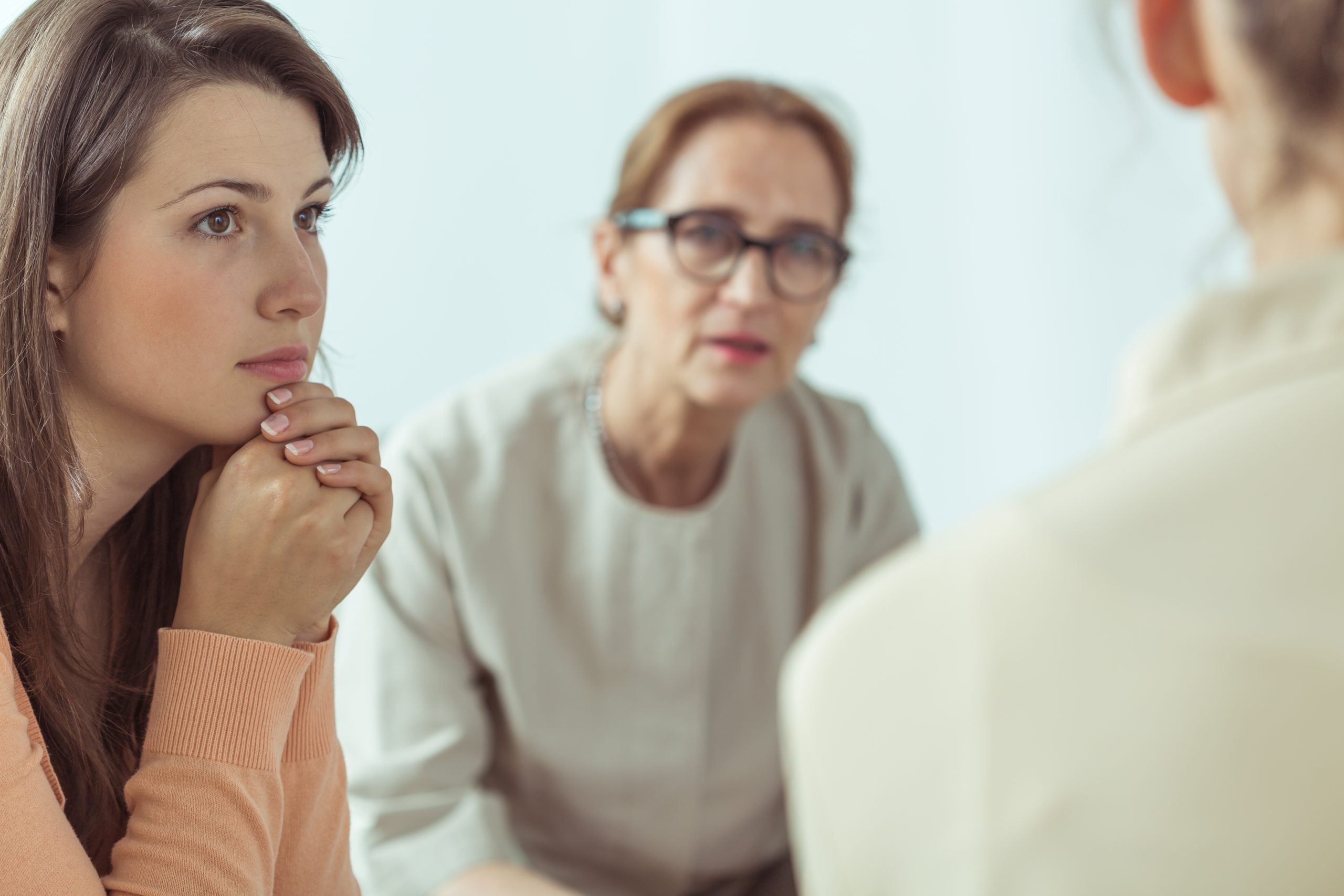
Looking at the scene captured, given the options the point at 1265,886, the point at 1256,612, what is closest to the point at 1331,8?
the point at 1256,612

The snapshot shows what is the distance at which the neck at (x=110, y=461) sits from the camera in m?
0.85

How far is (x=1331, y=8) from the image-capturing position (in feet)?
1.66

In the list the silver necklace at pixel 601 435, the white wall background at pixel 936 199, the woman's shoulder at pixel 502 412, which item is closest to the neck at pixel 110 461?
the woman's shoulder at pixel 502 412

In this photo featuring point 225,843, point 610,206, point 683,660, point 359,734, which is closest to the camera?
point 225,843

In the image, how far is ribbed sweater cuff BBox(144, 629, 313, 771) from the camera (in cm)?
78

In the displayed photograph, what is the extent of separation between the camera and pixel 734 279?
5.34 feet

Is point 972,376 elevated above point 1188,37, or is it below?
below

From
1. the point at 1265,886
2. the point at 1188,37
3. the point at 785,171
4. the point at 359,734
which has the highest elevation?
the point at 1188,37

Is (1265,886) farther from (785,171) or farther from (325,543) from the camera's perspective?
(785,171)

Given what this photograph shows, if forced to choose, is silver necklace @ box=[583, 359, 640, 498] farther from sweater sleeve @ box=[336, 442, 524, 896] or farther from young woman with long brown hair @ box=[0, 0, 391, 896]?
young woman with long brown hair @ box=[0, 0, 391, 896]

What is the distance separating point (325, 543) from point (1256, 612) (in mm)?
629

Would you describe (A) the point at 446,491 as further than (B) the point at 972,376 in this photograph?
No

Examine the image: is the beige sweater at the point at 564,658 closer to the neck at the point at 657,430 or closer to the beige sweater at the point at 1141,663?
the neck at the point at 657,430

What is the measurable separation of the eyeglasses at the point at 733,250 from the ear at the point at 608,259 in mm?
101
